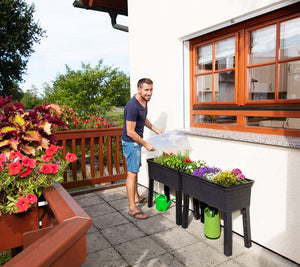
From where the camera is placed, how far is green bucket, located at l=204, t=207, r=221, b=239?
2727mm

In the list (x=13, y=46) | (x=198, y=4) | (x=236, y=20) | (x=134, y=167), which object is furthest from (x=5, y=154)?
(x=13, y=46)

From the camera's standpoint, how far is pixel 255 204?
8.61ft

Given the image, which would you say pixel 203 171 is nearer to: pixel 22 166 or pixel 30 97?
pixel 22 166

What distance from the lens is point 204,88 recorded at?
11.1ft

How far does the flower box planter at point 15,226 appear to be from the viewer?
1.41 m

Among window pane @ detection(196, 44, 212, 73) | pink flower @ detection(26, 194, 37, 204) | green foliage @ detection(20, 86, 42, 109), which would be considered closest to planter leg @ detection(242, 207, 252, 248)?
window pane @ detection(196, 44, 212, 73)

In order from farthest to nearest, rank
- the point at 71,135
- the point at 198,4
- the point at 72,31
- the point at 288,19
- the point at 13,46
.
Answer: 1. the point at 72,31
2. the point at 13,46
3. the point at 71,135
4. the point at 198,4
5. the point at 288,19

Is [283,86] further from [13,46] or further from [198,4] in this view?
[13,46]

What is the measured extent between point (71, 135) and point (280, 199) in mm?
3148

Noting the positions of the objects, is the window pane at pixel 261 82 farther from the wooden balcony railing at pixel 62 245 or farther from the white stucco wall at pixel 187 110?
the wooden balcony railing at pixel 62 245

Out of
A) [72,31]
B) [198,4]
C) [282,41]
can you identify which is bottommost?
[282,41]

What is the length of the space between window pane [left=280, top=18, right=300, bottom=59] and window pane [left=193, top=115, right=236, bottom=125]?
0.84 m

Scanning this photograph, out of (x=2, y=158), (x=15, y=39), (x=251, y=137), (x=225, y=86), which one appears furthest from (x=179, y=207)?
(x=15, y=39)

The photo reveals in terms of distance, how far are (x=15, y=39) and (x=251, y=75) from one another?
17271 millimetres
